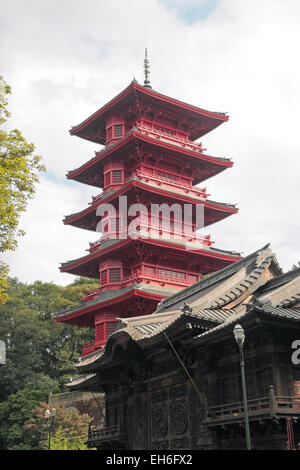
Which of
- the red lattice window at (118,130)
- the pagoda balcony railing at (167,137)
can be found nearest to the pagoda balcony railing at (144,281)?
the pagoda balcony railing at (167,137)

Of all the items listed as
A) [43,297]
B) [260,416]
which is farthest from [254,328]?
[43,297]

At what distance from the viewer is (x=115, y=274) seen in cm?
4669

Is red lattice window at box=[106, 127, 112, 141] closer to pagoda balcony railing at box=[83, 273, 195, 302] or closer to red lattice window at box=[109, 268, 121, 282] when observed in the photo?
red lattice window at box=[109, 268, 121, 282]

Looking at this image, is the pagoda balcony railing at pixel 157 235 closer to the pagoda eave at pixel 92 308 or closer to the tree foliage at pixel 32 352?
the pagoda eave at pixel 92 308

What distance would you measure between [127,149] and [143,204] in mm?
5525

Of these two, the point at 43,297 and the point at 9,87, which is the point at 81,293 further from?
the point at 9,87

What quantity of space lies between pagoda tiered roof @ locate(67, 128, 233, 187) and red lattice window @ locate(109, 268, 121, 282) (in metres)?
10.6

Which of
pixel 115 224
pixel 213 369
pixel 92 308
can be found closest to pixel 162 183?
pixel 115 224

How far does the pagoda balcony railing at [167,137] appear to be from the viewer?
160 feet

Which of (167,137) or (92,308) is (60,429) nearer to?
(92,308)

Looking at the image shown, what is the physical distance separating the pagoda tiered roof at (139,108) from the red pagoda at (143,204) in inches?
3.6

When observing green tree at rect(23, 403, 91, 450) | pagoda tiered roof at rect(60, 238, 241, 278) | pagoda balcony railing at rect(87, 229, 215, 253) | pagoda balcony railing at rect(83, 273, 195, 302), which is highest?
pagoda balcony railing at rect(87, 229, 215, 253)

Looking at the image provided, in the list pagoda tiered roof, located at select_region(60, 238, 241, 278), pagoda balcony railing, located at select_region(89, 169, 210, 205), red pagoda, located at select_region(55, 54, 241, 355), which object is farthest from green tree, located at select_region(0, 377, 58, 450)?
pagoda balcony railing, located at select_region(89, 169, 210, 205)

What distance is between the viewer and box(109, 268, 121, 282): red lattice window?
46500mm
